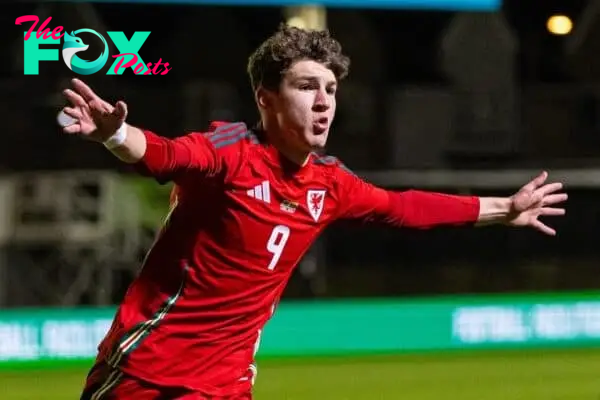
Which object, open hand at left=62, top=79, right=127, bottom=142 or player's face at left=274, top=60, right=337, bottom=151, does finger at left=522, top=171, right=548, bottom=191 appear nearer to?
player's face at left=274, top=60, right=337, bottom=151

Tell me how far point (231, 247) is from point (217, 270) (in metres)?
0.09

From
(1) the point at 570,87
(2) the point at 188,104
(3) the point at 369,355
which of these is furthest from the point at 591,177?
(2) the point at 188,104

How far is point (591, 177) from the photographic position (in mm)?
11109

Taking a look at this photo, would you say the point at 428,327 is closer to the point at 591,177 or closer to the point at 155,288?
the point at 591,177

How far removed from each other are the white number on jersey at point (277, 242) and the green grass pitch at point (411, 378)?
4038 millimetres

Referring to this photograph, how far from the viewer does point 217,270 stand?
4.32 m

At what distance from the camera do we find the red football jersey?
4.28 metres

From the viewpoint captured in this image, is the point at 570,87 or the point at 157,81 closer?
the point at 157,81

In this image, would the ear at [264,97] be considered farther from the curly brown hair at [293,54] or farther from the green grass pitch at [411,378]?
the green grass pitch at [411,378]

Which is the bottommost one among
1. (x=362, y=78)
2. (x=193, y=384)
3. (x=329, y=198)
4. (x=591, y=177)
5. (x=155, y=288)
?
(x=193, y=384)

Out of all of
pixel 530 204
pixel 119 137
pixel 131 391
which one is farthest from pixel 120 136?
pixel 530 204

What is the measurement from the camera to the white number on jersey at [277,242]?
439 centimetres

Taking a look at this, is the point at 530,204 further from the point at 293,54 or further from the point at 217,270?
the point at 217,270

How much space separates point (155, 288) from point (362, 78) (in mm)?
6555
